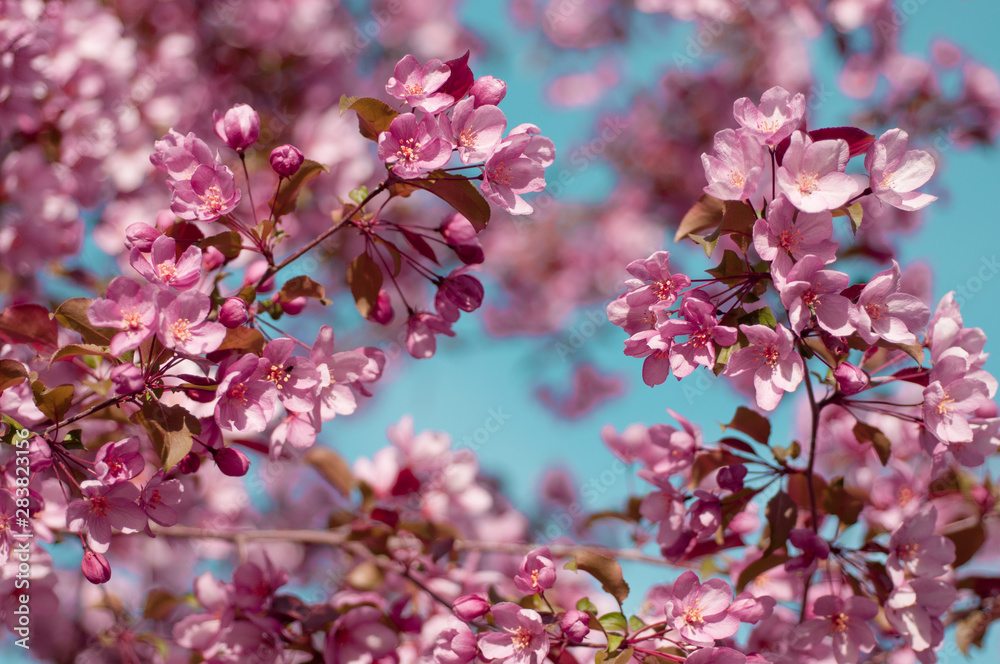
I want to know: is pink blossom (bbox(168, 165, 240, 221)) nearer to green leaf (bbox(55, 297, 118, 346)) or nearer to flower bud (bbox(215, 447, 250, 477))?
green leaf (bbox(55, 297, 118, 346))

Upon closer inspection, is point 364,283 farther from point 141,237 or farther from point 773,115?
point 773,115

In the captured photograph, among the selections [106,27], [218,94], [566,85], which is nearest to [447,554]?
[106,27]

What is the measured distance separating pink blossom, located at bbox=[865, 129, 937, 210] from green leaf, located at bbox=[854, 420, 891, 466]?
0.48 meters

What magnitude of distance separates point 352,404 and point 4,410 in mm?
630

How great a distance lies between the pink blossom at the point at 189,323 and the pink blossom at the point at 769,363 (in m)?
0.86

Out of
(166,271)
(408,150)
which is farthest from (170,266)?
(408,150)

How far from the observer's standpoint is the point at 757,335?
1201 millimetres

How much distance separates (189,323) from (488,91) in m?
0.65

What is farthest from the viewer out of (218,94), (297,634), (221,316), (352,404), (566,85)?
(566,85)

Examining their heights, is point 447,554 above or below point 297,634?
above

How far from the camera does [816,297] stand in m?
1.20

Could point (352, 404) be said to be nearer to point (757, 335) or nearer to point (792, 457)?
point (757, 335)

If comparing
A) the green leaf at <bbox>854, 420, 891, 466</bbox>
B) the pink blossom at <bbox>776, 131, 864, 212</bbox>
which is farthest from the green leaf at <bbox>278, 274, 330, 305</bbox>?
the green leaf at <bbox>854, 420, 891, 466</bbox>

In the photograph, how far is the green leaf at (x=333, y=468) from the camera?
7.41 feet
